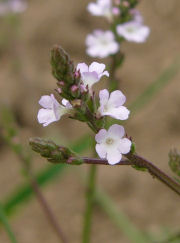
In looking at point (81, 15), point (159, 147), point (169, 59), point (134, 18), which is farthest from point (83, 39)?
point (134, 18)

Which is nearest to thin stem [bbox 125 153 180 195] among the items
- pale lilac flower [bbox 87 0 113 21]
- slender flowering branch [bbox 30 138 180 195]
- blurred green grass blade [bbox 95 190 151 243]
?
slender flowering branch [bbox 30 138 180 195]

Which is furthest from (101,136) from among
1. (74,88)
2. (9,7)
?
(9,7)

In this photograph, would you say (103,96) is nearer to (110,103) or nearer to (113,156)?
(110,103)

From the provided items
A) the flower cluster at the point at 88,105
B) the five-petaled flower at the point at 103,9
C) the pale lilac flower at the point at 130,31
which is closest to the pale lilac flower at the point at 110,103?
the flower cluster at the point at 88,105

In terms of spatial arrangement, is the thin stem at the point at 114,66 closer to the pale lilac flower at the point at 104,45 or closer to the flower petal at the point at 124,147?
the pale lilac flower at the point at 104,45

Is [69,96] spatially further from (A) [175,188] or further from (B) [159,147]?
A: (B) [159,147]

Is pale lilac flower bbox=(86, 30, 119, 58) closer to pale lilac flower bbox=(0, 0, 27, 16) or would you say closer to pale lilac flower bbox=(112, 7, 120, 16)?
pale lilac flower bbox=(112, 7, 120, 16)
